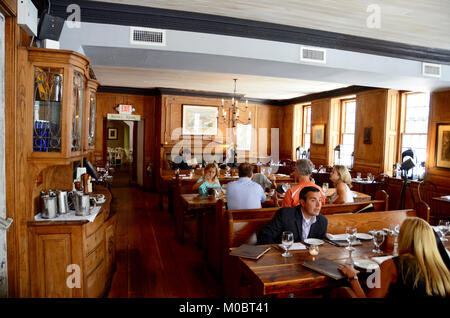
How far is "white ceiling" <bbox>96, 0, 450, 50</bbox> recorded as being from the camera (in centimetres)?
343

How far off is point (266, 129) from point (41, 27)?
9865 millimetres

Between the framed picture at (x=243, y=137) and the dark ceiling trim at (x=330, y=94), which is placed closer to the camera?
the dark ceiling trim at (x=330, y=94)

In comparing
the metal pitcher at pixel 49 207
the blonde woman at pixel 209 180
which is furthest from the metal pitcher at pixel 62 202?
the blonde woman at pixel 209 180

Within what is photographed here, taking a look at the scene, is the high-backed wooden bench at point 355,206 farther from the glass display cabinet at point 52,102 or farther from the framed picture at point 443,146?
the framed picture at point 443,146

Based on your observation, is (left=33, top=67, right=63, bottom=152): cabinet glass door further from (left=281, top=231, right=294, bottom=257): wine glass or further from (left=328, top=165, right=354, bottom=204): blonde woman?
(left=328, top=165, right=354, bottom=204): blonde woman

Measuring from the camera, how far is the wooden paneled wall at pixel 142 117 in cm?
980

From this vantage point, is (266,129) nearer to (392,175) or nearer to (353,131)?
(353,131)

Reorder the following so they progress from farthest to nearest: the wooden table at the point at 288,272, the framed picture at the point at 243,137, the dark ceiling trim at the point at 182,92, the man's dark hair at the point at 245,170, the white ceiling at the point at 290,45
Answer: the framed picture at the point at 243,137 < the dark ceiling trim at the point at 182,92 < the man's dark hair at the point at 245,170 < the white ceiling at the point at 290,45 < the wooden table at the point at 288,272

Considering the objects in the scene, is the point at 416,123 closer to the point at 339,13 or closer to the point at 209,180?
the point at 339,13

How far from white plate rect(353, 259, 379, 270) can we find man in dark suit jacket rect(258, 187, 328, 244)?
2.08 ft

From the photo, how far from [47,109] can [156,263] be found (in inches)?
99.2

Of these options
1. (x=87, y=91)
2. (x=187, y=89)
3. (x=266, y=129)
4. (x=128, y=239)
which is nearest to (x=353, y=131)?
(x=266, y=129)

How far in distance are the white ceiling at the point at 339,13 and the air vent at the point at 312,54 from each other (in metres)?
0.28
